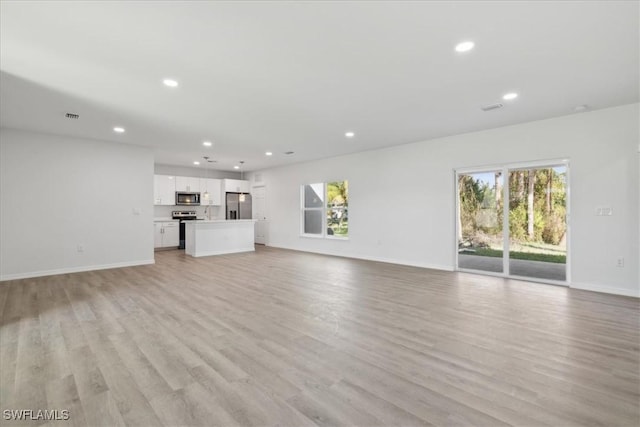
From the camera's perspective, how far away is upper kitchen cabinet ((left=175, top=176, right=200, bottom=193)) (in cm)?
943

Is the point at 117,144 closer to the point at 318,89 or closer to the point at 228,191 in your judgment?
the point at 228,191

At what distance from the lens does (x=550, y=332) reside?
9.46 ft

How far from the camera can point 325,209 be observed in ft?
27.8

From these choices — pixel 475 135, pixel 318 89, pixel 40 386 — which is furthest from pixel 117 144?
pixel 475 135

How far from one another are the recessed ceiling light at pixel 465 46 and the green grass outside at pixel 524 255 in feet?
13.1

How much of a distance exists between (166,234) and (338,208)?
5.43 m

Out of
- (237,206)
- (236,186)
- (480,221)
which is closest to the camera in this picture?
(480,221)

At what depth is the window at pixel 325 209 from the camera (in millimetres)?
8023

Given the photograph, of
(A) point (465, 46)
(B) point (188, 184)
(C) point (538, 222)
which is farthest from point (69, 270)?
(C) point (538, 222)

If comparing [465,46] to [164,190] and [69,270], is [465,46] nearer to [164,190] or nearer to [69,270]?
[69,270]

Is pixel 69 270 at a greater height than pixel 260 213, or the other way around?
pixel 260 213

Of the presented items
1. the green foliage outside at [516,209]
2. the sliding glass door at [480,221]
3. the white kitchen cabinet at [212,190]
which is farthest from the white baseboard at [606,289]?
the white kitchen cabinet at [212,190]

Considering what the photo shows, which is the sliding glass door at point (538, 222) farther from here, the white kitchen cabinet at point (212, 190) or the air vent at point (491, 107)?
the white kitchen cabinet at point (212, 190)

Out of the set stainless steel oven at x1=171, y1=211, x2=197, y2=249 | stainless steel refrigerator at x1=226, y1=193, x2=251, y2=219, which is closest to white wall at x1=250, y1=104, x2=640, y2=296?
stainless steel refrigerator at x1=226, y1=193, x2=251, y2=219
